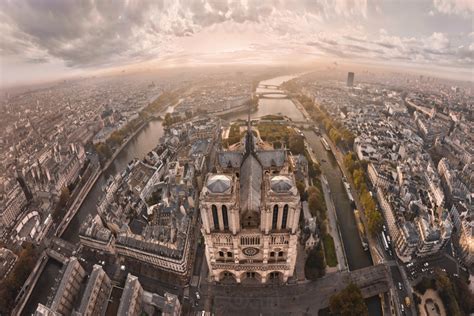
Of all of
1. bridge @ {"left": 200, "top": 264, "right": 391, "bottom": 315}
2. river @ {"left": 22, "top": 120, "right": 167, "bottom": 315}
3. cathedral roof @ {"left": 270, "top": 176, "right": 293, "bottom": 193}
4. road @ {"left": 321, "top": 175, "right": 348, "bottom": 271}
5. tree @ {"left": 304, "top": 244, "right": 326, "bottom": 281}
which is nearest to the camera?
cathedral roof @ {"left": 270, "top": 176, "right": 293, "bottom": 193}

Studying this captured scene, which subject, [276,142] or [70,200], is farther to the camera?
[276,142]

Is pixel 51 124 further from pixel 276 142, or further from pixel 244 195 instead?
pixel 244 195

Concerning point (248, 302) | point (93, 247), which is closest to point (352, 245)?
point (248, 302)

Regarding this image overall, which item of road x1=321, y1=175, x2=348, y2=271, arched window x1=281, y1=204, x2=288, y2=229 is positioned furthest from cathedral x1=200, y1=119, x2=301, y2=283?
road x1=321, y1=175, x2=348, y2=271

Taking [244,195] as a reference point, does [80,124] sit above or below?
below

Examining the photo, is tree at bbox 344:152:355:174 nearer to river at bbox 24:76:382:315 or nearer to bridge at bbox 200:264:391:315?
river at bbox 24:76:382:315

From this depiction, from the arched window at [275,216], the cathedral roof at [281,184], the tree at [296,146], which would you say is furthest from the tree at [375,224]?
the cathedral roof at [281,184]

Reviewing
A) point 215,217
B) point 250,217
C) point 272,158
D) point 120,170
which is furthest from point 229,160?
point 120,170
